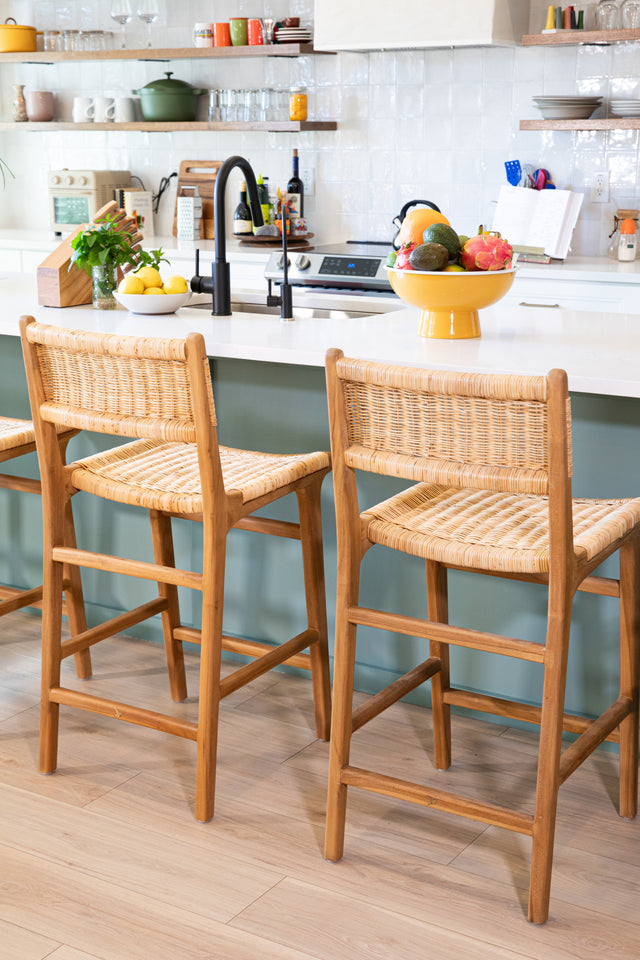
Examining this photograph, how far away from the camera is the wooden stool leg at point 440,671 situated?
7.45ft

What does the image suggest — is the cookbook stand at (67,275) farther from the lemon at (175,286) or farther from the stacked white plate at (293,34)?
the stacked white plate at (293,34)

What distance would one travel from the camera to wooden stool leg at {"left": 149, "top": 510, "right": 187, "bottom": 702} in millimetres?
2621

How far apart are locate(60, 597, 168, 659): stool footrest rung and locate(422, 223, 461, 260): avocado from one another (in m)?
1.07

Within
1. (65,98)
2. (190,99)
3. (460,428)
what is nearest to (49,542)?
(460,428)

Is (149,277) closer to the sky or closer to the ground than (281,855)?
closer to the sky

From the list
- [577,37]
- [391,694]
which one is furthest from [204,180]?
[391,694]

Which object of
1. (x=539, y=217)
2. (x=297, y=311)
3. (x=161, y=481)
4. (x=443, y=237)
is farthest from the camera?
(x=539, y=217)

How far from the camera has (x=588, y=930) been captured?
73.9 inches

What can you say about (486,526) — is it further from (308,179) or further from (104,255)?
(308,179)

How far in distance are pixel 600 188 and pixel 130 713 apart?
3.27 meters

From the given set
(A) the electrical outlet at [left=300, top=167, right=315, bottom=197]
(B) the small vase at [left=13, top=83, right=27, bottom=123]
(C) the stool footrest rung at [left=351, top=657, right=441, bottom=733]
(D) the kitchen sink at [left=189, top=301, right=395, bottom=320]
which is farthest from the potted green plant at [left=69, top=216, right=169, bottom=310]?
(B) the small vase at [left=13, top=83, right=27, bottom=123]

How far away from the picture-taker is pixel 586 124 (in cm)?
417

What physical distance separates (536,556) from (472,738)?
2.94ft

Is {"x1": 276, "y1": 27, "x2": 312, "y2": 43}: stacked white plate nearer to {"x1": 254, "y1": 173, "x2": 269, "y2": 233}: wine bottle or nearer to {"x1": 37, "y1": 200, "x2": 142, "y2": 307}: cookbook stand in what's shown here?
{"x1": 254, "y1": 173, "x2": 269, "y2": 233}: wine bottle
